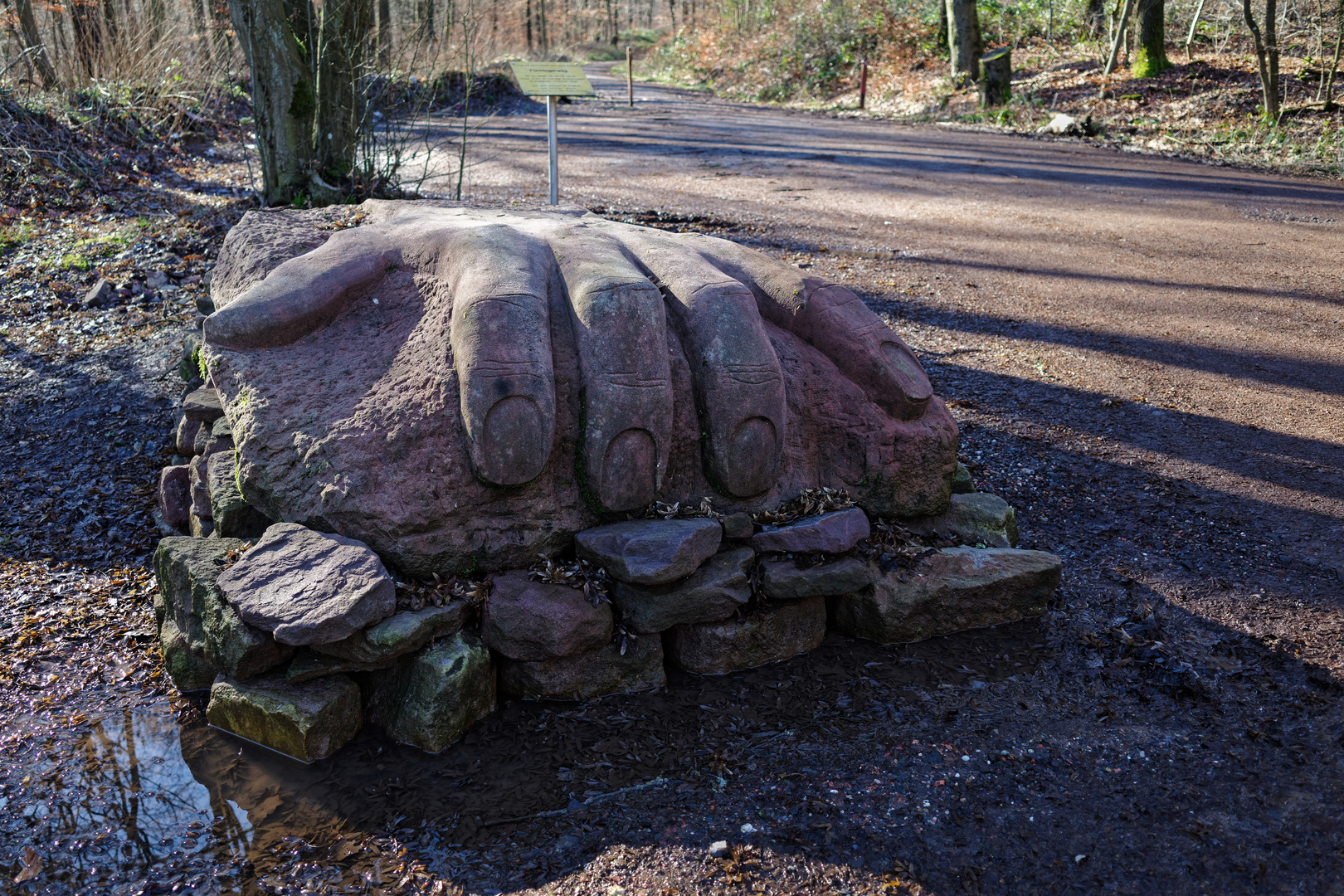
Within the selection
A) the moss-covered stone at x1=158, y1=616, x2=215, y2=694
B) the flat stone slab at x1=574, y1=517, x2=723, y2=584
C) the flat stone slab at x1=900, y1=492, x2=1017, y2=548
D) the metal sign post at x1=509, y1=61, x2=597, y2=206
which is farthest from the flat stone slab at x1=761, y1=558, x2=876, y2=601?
the metal sign post at x1=509, y1=61, x2=597, y2=206

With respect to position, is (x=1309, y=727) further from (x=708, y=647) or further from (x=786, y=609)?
(x=708, y=647)

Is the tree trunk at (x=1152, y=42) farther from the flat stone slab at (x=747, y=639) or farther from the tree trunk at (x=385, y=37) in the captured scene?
the flat stone slab at (x=747, y=639)

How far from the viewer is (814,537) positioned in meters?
3.29

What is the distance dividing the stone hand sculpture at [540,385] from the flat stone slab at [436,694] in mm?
342

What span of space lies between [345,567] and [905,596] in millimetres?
2017

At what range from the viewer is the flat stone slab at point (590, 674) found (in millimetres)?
3076

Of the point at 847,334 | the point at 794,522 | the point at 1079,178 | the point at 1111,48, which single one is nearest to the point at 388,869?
the point at 794,522

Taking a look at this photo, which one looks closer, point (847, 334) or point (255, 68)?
point (847, 334)

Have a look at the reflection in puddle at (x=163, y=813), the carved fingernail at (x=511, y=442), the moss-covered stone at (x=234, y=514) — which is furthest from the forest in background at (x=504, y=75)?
the reflection in puddle at (x=163, y=813)

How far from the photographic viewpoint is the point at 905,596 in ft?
11.0

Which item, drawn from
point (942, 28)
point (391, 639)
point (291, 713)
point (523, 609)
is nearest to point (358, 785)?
point (291, 713)

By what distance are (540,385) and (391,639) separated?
97 centimetres

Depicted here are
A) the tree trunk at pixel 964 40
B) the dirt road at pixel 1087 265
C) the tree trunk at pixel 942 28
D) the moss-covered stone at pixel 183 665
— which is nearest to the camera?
the moss-covered stone at pixel 183 665

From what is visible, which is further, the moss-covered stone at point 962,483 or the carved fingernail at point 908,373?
the moss-covered stone at point 962,483
